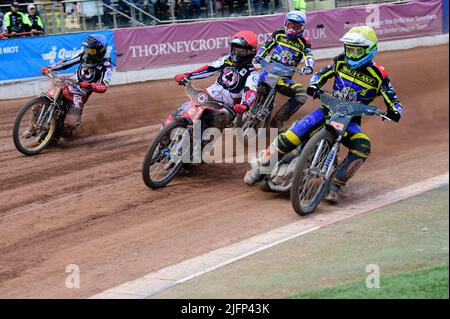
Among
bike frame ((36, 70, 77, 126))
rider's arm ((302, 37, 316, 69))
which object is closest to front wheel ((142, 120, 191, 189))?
bike frame ((36, 70, 77, 126))

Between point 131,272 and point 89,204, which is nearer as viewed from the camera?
point 131,272

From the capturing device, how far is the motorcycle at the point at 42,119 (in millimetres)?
11500

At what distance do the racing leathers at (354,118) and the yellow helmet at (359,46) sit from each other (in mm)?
166

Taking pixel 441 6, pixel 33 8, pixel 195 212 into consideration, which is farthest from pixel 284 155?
pixel 441 6

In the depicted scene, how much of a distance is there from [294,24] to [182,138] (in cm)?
392

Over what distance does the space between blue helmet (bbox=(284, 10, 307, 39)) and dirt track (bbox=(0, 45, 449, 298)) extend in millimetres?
2087

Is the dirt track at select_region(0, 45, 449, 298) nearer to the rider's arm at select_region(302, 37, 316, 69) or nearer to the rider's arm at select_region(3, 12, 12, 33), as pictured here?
the rider's arm at select_region(302, 37, 316, 69)

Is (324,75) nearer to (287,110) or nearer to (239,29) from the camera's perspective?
(287,110)

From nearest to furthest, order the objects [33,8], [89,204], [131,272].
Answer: [131,272]
[89,204]
[33,8]

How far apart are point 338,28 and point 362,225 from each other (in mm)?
18820

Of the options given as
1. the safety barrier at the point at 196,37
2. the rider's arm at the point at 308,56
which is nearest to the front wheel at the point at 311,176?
the rider's arm at the point at 308,56

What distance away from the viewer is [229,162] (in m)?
11.3

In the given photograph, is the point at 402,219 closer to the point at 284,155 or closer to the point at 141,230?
the point at 284,155

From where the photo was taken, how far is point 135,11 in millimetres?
22250
